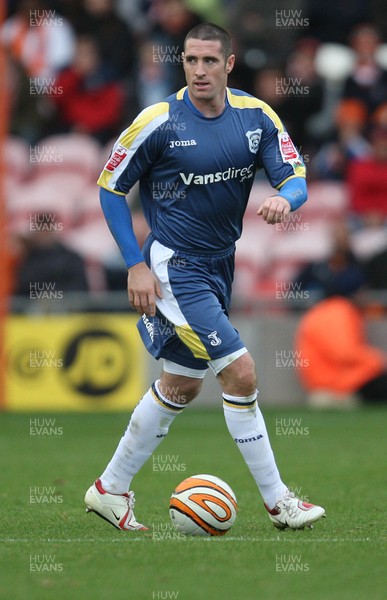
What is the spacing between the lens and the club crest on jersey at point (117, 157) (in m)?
7.05

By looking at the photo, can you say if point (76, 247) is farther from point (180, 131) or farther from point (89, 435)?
point (180, 131)

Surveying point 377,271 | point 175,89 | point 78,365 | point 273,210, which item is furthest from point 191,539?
point 175,89

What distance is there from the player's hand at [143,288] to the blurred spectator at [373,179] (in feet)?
31.2

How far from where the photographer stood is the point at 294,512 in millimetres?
6934

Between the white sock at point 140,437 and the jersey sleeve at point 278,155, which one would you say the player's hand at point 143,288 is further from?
the jersey sleeve at point 278,155

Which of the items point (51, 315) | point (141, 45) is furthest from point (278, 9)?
point (51, 315)

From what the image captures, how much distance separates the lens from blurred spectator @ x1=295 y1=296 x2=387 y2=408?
14.5 meters

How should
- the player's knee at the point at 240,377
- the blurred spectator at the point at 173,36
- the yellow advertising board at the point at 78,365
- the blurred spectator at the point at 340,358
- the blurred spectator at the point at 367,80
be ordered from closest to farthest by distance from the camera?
the player's knee at the point at 240,377 → the blurred spectator at the point at 340,358 → the yellow advertising board at the point at 78,365 → the blurred spectator at the point at 367,80 → the blurred spectator at the point at 173,36

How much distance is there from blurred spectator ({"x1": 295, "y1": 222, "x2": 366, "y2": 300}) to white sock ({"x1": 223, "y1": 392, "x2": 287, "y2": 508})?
811cm

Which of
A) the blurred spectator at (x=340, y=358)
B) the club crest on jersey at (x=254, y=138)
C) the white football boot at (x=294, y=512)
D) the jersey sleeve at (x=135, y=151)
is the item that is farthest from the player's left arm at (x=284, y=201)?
the blurred spectator at (x=340, y=358)

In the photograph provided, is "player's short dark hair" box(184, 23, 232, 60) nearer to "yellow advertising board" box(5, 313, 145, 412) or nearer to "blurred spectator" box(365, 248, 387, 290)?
"yellow advertising board" box(5, 313, 145, 412)

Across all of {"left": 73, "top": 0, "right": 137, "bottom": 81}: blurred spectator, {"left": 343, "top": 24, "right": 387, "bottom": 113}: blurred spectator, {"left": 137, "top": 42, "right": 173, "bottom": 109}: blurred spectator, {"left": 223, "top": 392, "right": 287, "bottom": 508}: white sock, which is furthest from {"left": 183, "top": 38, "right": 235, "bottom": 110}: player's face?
{"left": 73, "top": 0, "right": 137, "bottom": 81}: blurred spectator

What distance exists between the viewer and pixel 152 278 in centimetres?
709

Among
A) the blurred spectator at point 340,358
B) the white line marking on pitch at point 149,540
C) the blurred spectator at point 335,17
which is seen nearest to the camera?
the white line marking on pitch at point 149,540
